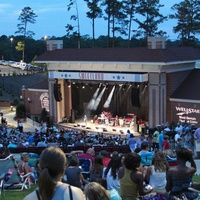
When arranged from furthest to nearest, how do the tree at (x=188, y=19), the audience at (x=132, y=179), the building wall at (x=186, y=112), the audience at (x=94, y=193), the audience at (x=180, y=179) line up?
the tree at (x=188, y=19) → the building wall at (x=186, y=112) → the audience at (x=132, y=179) → the audience at (x=180, y=179) → the audience at (x=94, y=193)

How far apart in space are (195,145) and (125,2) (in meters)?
41.0

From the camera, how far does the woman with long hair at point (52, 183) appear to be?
3.12m

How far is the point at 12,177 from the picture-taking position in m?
9.53

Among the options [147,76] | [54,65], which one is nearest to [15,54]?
[54,65]

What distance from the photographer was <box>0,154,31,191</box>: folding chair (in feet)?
30.4

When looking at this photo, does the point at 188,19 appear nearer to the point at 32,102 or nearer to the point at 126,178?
the point at 32,102

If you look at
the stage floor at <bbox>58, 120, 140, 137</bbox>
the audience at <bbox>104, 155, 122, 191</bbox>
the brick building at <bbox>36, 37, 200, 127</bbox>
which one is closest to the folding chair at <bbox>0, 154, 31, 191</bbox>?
the audience at <bbox>104, 155, 122, 191</bbox>

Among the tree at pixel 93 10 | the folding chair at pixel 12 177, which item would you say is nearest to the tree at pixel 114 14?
the tree at pixel 93 10

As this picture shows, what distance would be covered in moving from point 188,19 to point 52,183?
51524mm

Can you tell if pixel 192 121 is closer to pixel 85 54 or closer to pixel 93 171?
pixel 85 54

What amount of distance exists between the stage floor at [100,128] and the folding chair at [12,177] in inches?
708

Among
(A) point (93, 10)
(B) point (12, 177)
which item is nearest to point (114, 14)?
(A) point (93, 10)

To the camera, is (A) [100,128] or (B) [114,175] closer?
(B) [114,175]

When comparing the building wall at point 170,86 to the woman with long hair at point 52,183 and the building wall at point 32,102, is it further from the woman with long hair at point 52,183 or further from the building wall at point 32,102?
the woman with long hair at point 52,183
